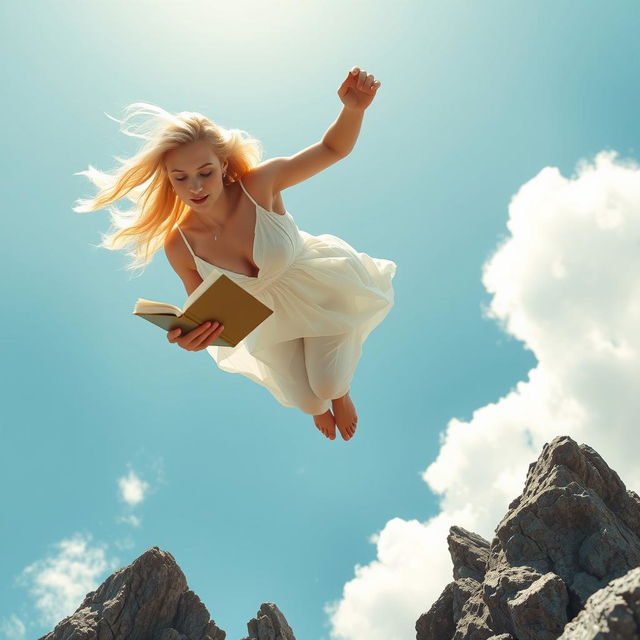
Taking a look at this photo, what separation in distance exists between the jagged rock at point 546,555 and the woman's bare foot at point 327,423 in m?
14.4

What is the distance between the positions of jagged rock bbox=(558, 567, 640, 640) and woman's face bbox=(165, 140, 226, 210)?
5.61 m

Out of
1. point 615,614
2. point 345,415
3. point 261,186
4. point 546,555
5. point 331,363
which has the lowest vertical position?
point 615,614

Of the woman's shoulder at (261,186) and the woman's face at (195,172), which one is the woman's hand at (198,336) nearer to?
the woman's face at (195,172)

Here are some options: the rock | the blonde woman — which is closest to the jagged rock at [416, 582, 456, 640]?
the rock

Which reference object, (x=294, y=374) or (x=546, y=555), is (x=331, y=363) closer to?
(x=294, y=374)

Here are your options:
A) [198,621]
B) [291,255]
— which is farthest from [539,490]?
[291,255]

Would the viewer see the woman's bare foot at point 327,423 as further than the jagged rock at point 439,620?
No

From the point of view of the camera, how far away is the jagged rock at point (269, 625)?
3050 centimetres

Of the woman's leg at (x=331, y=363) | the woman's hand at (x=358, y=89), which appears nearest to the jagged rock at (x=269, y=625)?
the woman's leg at (x=331, y=363)

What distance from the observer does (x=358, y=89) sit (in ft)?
22.0

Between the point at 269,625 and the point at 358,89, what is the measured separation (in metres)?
29.9

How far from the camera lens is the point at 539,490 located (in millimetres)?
25438

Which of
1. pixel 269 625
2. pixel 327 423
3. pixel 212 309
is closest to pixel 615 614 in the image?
pixel 212 309

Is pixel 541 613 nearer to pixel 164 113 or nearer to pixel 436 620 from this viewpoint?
pixel 436 620
